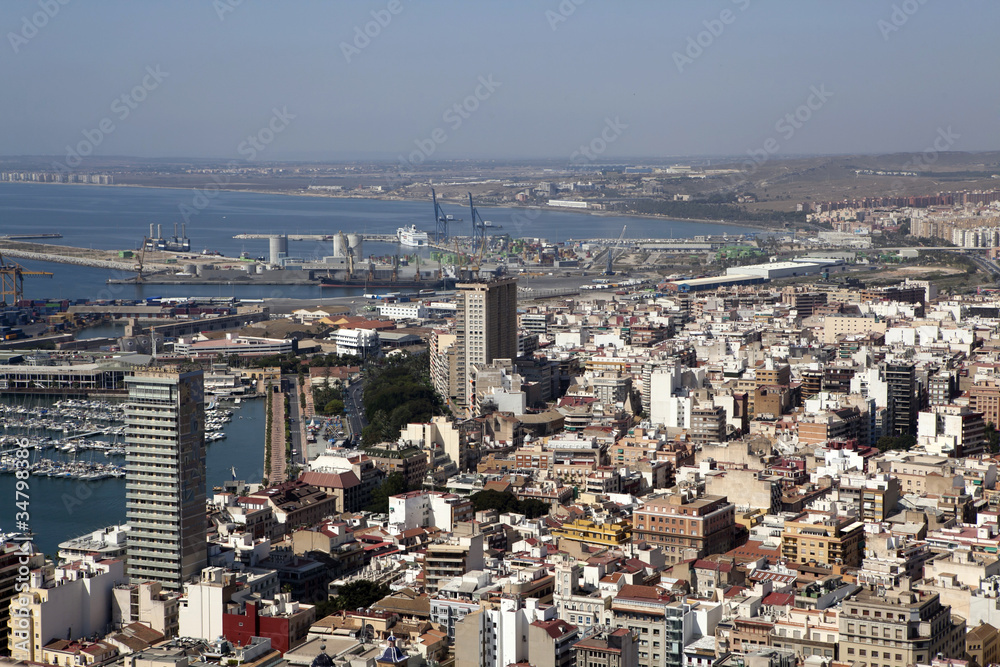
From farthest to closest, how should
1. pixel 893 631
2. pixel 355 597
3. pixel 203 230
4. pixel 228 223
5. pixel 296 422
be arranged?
pixel 228 223 → pixel 203 230 → pixel 296 422 → pixel 355 597 → pixel 893 631

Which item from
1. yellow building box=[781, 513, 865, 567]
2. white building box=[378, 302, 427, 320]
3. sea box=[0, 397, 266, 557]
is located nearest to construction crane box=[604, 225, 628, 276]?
white building box=[378, 302, 427, 320]

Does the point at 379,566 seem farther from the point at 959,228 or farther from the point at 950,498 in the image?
the point at 959,228

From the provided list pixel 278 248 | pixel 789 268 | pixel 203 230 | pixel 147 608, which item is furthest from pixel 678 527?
pixel 203 230

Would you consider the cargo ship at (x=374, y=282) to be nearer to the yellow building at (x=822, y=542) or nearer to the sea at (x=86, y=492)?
the sea at (x=86, y=492)

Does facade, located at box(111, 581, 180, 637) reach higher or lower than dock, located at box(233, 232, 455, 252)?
lower

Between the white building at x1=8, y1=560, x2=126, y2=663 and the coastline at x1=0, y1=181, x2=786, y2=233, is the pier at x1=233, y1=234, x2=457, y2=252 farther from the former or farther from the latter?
the white building at x1=8, y1=560, x2=126, y2=663

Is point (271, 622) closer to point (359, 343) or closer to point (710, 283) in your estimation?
point (359, 343)

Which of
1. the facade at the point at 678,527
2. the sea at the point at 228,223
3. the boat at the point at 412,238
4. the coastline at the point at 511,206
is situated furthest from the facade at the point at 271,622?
the coastline at the point at 511,206

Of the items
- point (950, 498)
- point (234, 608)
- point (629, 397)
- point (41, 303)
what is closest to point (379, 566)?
point (234, 608)
